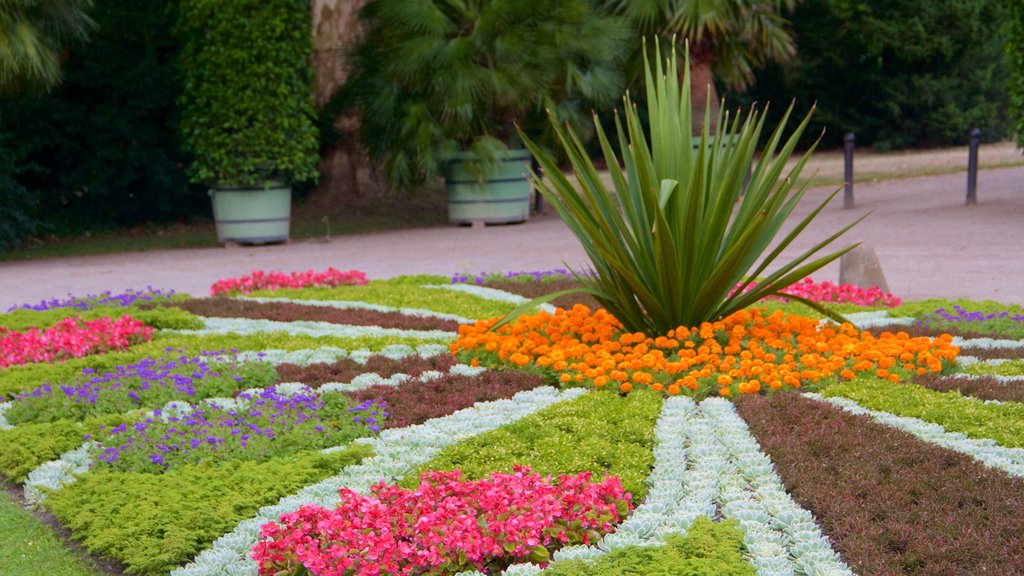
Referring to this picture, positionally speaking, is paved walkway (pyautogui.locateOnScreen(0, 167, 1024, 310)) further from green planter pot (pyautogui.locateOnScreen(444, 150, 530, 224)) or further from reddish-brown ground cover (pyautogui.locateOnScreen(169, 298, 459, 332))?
reddish-brown ground cover (pyautogui.locateOnScreen(169, 298, 459, 332))

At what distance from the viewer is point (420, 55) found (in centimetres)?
1446

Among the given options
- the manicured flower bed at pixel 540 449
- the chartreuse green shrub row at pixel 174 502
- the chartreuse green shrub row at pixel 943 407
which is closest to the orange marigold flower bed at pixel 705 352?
the manicured flower bed at pixel 540 449

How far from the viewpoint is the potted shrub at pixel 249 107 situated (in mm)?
13961

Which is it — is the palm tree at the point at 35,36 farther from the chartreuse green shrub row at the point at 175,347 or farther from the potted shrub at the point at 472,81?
the chartreuse green shrub row at the point at 175,347

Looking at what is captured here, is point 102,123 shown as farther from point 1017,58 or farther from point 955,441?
point 955,441

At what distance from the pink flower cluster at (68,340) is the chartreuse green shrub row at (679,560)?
4.27m

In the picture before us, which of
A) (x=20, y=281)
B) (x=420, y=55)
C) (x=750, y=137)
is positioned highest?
(x=420, y=55)

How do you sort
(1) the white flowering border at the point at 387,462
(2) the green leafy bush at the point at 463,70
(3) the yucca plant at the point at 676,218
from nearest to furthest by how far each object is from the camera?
1. (1) the white flowering border at the point at 387,462
2. (3) the yucca plant at the point at 676,218
3. (2) the green leafy bush at the point at 463,70

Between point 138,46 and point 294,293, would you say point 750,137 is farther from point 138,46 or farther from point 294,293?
point 138,46

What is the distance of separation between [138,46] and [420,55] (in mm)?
4167

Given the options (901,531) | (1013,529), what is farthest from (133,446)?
(1013,529)

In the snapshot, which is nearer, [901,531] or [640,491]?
[901,531]

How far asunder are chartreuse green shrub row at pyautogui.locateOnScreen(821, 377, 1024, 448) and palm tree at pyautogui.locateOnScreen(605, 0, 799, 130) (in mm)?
10540

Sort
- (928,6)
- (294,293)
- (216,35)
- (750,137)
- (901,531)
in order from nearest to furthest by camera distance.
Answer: (901,531) → (750,137) → (294,293) → (216,35) → (928,6)
